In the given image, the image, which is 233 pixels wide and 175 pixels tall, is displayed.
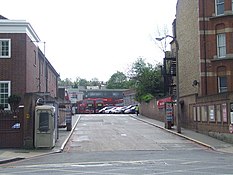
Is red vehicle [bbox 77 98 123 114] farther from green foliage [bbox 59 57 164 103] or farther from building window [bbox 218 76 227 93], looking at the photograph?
building window [bbox 218 76 227 93]

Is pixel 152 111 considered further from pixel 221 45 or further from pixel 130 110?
pixel 130 110

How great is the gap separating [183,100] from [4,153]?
66.4ft

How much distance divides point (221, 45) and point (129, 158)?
18.8 m

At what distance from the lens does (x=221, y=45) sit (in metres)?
34.6

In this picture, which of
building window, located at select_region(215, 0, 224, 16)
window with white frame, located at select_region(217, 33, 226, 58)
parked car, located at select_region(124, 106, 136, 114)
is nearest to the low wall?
parked car, located at select_region(124, 106, 136, 114)

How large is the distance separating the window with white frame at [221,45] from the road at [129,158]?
26.3 feet

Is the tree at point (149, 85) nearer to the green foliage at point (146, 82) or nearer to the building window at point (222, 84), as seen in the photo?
the green foliage at point (146, 82)

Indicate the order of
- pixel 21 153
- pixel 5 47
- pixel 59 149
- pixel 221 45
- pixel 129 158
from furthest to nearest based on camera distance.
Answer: pixel 221 45 < pixel 5 47 < pixel 59 149 < pixel 21 153 < pixel 129 158

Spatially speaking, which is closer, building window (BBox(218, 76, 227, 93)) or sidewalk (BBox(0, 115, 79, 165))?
sidewalk (BBox(0, 115, 79, 165))

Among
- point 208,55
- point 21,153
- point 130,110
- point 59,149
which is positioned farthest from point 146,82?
point 21,153

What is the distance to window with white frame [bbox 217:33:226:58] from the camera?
34406mm

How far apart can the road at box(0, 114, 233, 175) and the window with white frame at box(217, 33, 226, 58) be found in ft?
26.3

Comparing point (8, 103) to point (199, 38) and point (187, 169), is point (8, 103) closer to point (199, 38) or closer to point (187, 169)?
point (199, 38)

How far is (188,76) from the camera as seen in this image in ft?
128
